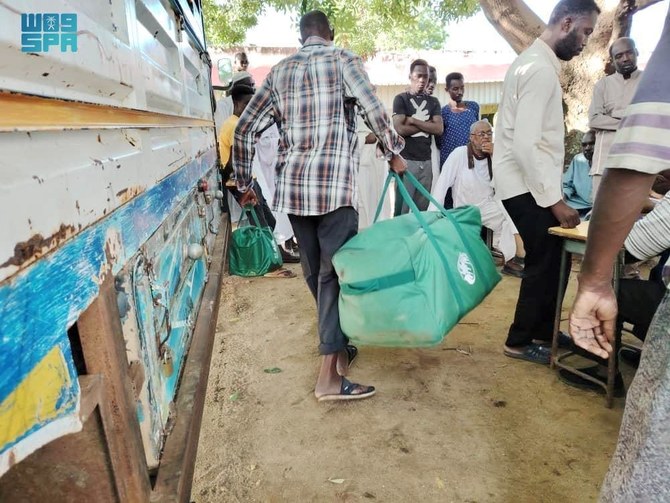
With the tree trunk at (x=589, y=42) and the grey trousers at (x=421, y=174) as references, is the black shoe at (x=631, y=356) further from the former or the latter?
the tree trunk at (x=589, y=42)

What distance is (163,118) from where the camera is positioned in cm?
159

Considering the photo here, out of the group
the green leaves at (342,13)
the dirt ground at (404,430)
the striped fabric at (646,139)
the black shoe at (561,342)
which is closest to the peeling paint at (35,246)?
the striped fabric at (646,139)

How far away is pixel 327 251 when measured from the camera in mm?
2178

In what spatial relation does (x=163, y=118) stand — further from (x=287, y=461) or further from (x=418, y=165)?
(x=418, y=165)

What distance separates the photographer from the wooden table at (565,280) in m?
2.11

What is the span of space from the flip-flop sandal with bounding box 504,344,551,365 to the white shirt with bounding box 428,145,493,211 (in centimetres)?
182

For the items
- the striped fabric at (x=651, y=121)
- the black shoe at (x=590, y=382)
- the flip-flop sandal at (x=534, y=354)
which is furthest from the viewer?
the flip-flop sandal at (x=534, y=354)

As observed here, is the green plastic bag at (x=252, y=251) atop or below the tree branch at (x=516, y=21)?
below

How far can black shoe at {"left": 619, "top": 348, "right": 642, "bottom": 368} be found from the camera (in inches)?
99.8

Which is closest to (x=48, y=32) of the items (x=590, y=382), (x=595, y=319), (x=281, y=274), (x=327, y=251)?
(x=595, y=319)

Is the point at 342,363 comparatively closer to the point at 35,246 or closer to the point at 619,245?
the point at 619,245

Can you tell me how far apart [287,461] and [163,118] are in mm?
1414

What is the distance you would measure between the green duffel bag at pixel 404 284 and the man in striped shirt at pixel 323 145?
0.89ft

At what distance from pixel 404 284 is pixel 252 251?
8.65ft
